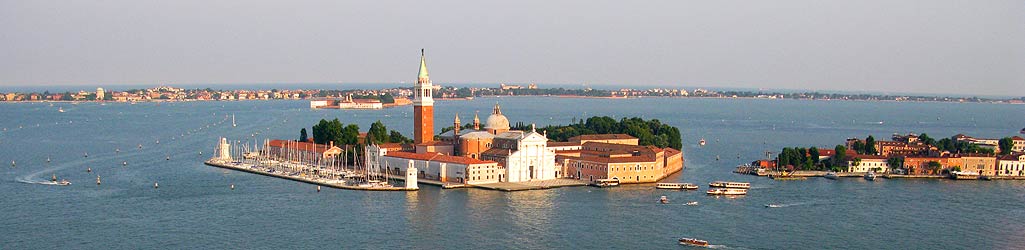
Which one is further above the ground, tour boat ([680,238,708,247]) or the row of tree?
the row of tree

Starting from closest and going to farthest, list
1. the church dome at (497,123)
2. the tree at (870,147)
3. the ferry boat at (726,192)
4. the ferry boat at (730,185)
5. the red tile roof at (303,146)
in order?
the ferry boat at (726,192)
the ferry boat at (730,185)
the church dome at (497,123)
the red tile roof at (303,146)
the tree at (870,147)

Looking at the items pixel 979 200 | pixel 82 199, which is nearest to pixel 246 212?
pixel 82 199

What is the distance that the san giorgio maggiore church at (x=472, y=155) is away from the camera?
75.7 ft

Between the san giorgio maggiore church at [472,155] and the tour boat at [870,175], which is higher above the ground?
the san giorgio maggiore church at [472,155]

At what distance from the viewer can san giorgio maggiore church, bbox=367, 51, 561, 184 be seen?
23078 mm

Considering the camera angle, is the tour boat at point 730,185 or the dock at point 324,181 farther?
the tour boat at point 730,185

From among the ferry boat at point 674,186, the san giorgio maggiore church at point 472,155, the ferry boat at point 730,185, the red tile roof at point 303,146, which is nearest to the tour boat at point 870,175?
the ferry boat at point 730,185

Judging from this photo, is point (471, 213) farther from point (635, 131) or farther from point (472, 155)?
point (635, 131)

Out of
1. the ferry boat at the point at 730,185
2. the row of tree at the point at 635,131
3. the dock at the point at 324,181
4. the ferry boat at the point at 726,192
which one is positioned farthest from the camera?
the row of tree at the point at 635,131

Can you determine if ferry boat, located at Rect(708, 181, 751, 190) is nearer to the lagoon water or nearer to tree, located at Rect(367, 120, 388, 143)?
the lagoon water

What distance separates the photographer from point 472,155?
25.0 metres

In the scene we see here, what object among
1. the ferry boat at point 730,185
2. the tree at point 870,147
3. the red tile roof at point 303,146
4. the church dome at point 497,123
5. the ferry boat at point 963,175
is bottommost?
the ferry boat at point 963,175

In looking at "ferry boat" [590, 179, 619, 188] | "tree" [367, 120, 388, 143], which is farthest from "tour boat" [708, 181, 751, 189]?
"tree" [367, 120, 388, 143]

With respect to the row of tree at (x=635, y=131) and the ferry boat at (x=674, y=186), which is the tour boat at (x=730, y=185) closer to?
the ferry boat at (x=674, y=186)
